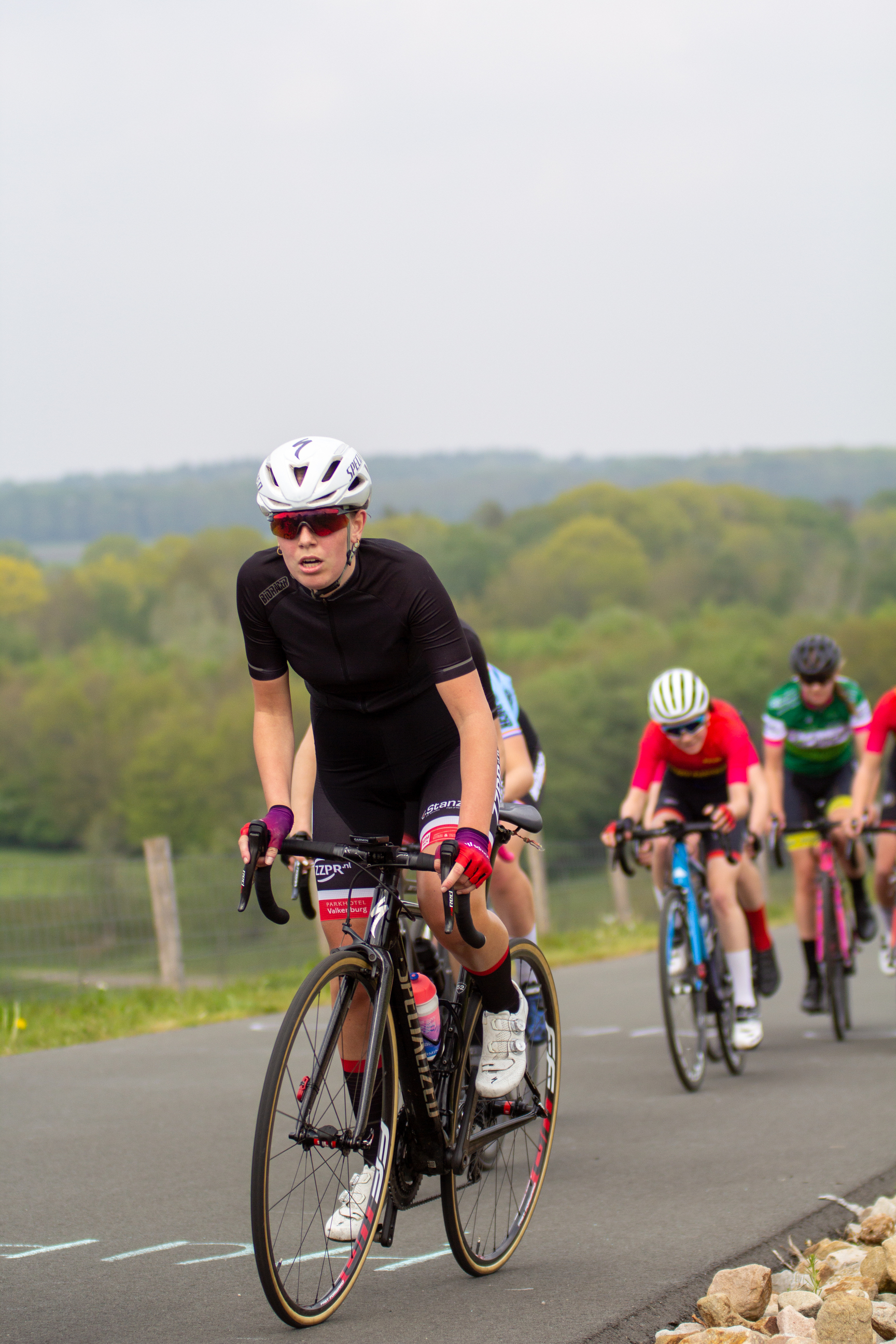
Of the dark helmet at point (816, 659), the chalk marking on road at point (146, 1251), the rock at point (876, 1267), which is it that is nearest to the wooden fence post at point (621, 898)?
the dark helmet at point (816, 659)

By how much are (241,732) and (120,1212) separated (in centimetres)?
7127

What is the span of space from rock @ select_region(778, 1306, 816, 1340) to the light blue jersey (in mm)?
3095

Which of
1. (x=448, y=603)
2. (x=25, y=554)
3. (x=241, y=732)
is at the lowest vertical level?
(x=241, y=732)

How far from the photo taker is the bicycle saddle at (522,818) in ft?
15.0

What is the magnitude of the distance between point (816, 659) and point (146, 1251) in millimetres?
5910

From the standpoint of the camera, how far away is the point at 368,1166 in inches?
162

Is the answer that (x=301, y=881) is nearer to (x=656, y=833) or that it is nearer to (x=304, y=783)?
(x=304, y=783)

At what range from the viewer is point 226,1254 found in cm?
484

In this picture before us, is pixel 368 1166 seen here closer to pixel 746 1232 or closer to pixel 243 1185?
pixel 746 1232

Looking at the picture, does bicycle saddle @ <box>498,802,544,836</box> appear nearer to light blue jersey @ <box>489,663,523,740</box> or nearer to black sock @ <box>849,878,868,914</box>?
light blue jersey @ <box>489,663,523,740</box>

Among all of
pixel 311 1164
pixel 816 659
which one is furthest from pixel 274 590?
pixel 816 659

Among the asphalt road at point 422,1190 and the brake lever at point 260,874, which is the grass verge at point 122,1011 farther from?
the brake lever at point 260,874

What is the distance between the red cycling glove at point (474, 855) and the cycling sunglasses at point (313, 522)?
33.5 inches

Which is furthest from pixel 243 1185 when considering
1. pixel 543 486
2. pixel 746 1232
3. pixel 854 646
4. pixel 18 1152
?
pixel 543 486
